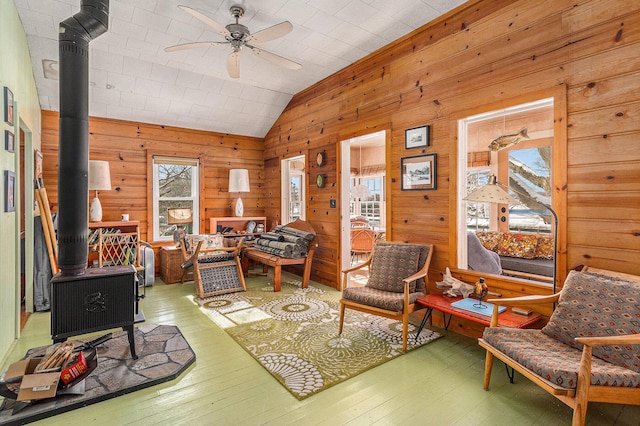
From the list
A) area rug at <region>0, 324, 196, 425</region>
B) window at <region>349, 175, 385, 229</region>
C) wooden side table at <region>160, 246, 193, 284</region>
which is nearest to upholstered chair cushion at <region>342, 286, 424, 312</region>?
area rug at <region>0, 324, 196, 425</region>

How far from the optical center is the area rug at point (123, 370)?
6.54 feet

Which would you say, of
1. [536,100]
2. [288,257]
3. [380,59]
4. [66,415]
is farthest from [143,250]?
[536,100]

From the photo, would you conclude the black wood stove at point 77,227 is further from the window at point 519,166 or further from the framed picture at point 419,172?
the window at point 519,166

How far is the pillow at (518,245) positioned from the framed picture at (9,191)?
19.0 ft

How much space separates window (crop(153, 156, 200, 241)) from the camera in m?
5.69

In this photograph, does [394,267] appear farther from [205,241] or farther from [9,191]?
[9,191]

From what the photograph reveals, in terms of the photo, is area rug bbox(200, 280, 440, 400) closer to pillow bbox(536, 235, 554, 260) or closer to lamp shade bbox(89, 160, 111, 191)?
lamp shade bbox(89, 160, 111, 191)

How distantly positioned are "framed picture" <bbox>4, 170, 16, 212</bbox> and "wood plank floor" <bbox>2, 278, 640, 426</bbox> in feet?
4.04

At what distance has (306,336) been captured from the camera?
10.1ft

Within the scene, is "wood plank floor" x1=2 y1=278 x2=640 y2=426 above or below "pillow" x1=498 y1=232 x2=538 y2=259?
below

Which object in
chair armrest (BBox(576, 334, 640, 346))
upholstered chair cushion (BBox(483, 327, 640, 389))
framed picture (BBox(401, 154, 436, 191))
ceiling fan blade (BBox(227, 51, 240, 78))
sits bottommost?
upholstered chair cushion (BBox(483, 327, 640, 389))

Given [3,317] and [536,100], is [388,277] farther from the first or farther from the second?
[3,317]

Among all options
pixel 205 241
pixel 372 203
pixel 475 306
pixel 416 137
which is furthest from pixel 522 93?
pixel 372 203

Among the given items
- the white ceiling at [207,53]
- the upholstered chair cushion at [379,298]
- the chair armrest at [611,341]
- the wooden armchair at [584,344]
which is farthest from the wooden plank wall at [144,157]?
the chair armrest at [611,341]
